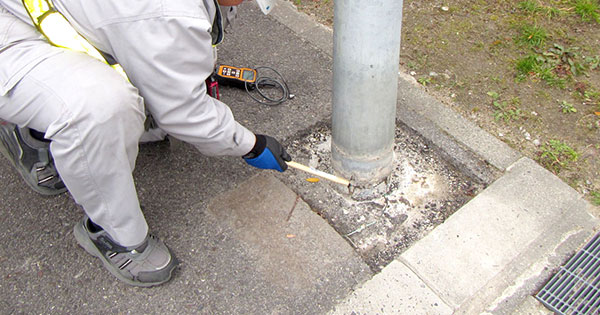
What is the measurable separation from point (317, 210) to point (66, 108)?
126 centimetres

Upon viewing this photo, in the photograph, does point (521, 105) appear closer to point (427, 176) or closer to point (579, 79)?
point (579, 79)

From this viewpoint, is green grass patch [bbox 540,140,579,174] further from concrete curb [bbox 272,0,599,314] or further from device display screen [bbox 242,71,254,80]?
device display screen [bbox 242,71,254,80]

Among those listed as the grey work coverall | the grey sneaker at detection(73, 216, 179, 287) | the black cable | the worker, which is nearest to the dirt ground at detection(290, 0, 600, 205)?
the black cable

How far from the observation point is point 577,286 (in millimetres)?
2100

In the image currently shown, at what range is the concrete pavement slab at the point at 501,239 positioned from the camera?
2064mm

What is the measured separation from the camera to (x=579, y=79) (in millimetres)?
3213

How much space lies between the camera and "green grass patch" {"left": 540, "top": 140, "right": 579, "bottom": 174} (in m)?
2.66

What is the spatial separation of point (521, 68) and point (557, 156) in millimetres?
819

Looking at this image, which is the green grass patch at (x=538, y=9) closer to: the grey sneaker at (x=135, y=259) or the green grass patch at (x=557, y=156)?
the green grass patch at (x=557, y=156)

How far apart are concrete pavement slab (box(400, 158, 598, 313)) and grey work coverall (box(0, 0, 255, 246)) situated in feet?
3.82

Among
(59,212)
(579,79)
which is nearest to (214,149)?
(59,212)

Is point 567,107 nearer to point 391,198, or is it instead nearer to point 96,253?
point 391,198

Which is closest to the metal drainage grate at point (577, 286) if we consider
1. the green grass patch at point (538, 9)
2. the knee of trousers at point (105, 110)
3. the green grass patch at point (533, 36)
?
the green grass patch at point (533, 36)

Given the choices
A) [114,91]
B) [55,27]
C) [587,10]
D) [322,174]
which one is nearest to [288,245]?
[322,174]
